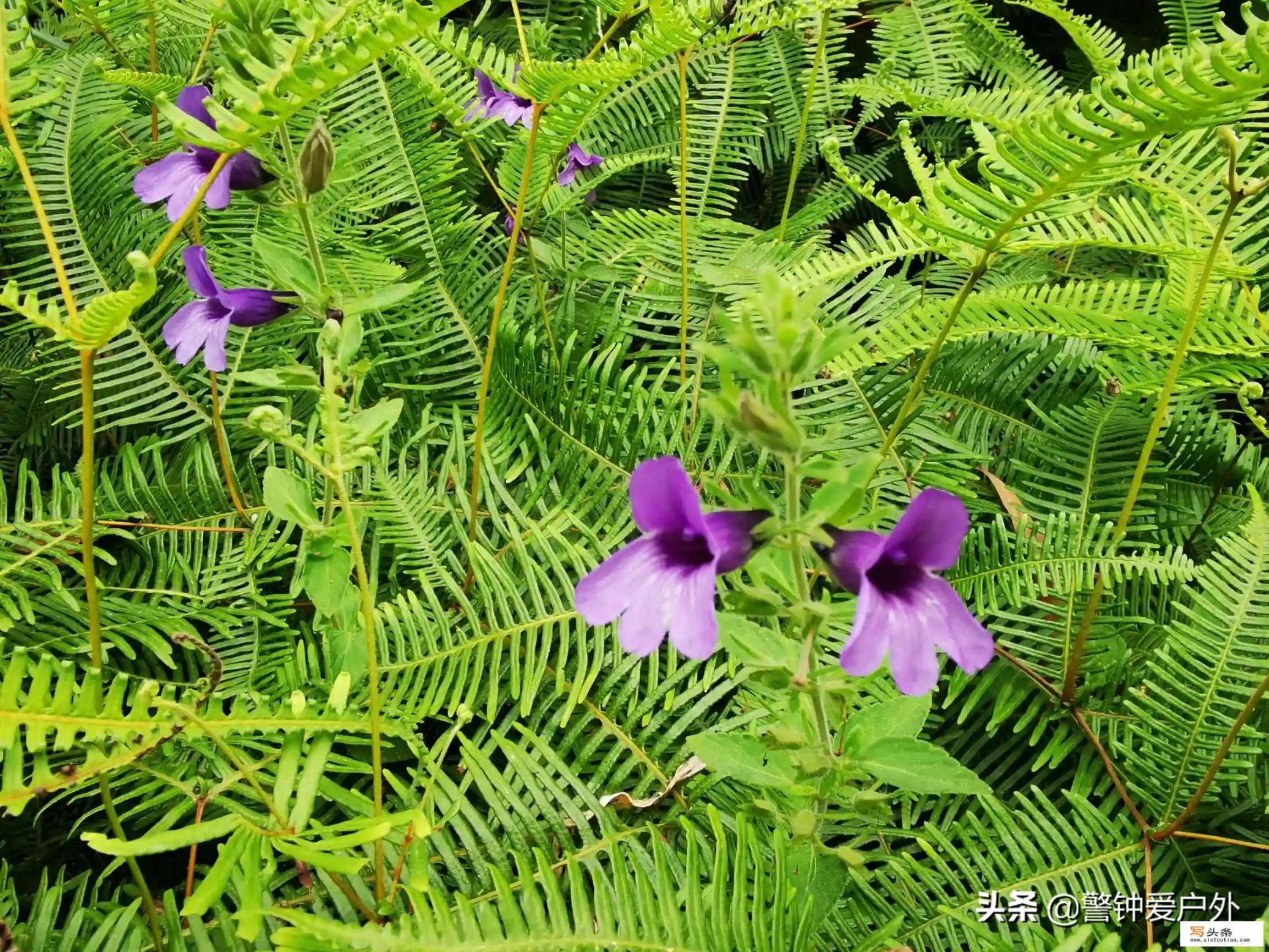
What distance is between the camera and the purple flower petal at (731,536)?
26.1 inches

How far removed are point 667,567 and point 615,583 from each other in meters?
0.04

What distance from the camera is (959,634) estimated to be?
0.63 meters

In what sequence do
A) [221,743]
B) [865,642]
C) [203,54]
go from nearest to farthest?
[865,642], [221,743], [203,54]

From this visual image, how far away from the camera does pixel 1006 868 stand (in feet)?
3.05

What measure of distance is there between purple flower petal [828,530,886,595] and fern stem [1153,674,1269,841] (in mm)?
539

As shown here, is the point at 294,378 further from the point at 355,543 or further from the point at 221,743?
the point at 221,743

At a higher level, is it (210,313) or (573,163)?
(573,163)

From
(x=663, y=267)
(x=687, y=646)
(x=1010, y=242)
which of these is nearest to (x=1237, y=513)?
(x=1010, y=242)

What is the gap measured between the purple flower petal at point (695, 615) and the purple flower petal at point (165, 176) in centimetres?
82

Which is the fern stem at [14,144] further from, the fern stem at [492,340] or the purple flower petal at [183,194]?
the fern stem at [492,340]

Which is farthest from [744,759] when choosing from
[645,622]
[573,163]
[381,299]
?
[573,163]

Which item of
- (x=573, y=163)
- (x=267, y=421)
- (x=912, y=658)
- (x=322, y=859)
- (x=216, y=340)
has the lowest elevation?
(x=322, y=859)

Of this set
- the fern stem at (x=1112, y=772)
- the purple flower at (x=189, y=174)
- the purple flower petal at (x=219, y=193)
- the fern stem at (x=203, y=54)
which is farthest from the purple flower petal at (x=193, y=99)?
the fern stem at (x=1112, y=772)

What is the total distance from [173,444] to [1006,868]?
1.39 m
